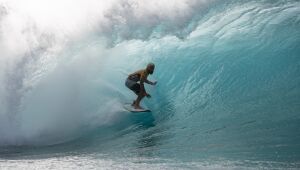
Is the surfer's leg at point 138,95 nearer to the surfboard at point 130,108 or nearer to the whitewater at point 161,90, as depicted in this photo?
the surfboard at point 130,108

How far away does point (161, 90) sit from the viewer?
1418 cm

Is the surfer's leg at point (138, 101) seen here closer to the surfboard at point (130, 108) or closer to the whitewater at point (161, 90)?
the surfboard at point (130, 108)

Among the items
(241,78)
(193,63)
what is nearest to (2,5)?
(193,63)

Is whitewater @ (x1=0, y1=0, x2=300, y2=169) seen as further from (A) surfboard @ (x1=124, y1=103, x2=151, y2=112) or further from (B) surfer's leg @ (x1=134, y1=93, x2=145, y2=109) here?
(B) surfer's leg @ (x1=134, y1=93, x2=145, y2=109)

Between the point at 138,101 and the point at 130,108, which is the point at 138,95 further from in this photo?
the point at 130,108

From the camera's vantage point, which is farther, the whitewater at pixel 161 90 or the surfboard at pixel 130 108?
the surfboard at pixel 130 108

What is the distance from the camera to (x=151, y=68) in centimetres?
1173

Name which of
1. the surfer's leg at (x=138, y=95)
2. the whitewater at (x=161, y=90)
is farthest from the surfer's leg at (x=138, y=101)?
the whitewater at (x=161, y=90)

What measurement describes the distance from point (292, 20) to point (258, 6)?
73.0 inches

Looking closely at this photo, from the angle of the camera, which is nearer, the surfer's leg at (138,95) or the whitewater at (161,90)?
the whitewater at (161,90)

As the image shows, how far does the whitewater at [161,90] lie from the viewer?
29.6ft

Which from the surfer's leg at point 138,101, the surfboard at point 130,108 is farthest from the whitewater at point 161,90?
the surfer's leg at point 138,101

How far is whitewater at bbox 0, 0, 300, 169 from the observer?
9.01 meters

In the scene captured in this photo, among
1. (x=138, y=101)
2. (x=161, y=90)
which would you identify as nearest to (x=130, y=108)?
(x=138, y=101)
